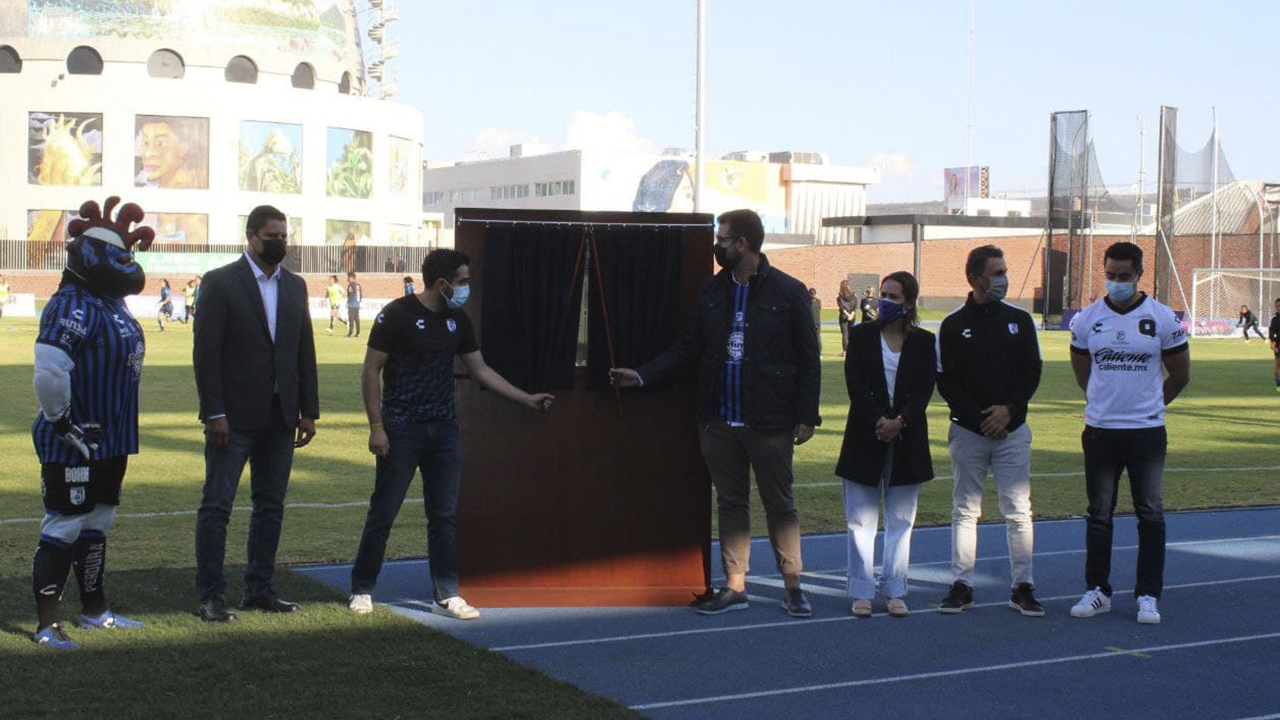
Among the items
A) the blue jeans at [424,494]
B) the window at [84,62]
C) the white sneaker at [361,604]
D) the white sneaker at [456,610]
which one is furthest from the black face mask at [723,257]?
the window at [84,62]

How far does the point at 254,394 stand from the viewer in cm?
750

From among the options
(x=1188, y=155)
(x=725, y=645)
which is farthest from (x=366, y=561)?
(x=1188, y=155)

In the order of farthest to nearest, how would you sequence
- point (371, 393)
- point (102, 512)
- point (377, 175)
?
1. point (377, 175)
2. point (371, 393)
3. point (102, 512)

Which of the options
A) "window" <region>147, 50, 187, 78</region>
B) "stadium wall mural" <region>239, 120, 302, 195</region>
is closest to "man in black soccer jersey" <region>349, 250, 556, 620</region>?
"stadium wall mural" <region>239, 120, 302, 195</region>

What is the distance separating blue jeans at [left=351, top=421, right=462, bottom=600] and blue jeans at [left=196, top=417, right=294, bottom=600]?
1.56 ft

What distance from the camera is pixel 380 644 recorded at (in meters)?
7.13

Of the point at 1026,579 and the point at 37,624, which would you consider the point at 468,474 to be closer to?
the point at 37,624

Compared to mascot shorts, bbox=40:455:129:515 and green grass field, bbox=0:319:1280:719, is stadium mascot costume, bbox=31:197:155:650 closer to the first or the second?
mascot shorts, bbox=40:455:129:515

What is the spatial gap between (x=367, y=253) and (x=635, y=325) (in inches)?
2470

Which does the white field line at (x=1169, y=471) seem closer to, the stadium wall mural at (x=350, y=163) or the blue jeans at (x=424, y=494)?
the blue jeans at (x=424, y=494)

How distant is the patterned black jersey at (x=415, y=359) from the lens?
25.3ft

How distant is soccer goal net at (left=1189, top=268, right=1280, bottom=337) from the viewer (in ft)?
179

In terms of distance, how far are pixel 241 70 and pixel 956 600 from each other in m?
77.8

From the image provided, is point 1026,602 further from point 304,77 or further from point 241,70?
point 304,77
